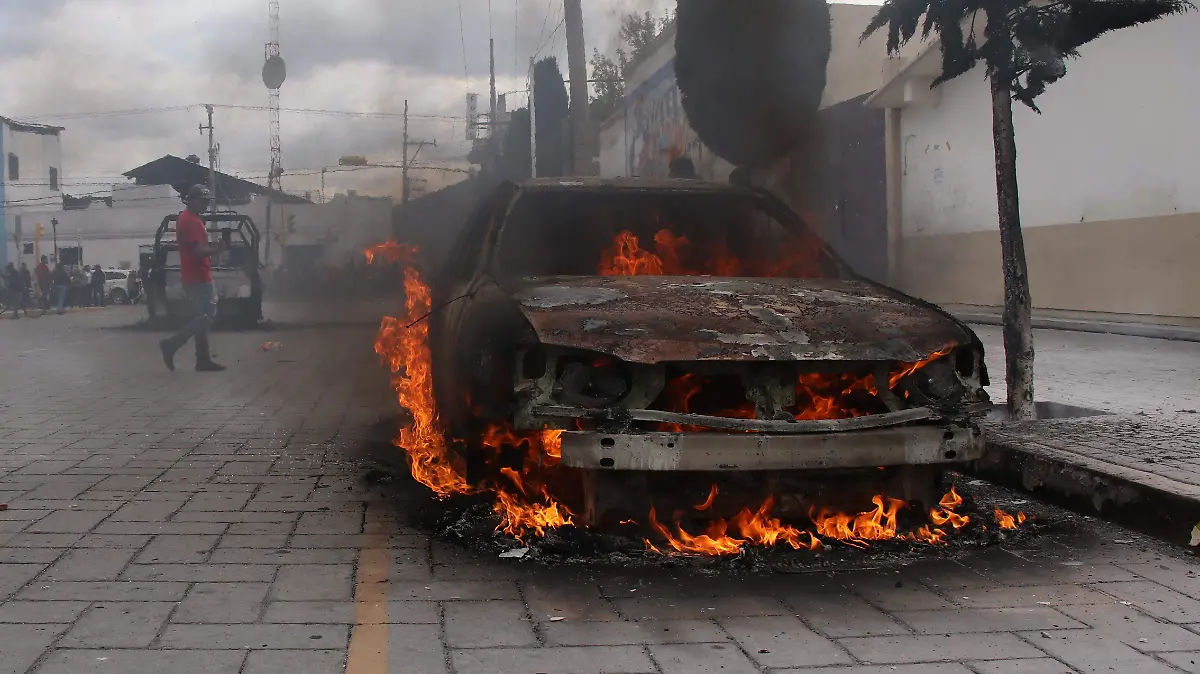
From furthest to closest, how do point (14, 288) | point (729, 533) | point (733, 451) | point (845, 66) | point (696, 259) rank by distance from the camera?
point (14, 288), point (845, 66), point (696, 259), point (729, 533), point (733, 451)

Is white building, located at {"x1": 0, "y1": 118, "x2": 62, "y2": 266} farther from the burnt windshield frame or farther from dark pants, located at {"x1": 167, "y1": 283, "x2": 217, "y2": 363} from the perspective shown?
the burnt windshield frame

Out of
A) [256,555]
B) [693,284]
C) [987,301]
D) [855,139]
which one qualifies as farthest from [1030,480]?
[855,139]

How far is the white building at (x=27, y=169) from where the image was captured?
1476 inches

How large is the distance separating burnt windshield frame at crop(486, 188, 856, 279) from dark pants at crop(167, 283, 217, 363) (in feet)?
22.5

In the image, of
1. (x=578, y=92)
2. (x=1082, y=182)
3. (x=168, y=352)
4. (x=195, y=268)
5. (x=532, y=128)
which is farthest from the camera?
(x=532, y=128)

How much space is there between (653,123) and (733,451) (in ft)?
93.9

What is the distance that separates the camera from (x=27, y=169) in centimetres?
3869

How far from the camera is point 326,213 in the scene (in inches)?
607

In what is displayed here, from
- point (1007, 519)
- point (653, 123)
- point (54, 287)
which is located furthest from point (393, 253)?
point (54, 287)

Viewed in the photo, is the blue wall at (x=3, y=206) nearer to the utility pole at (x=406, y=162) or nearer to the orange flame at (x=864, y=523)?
the utility pole at (x=406, y=162)

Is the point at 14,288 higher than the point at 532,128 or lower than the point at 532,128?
lower

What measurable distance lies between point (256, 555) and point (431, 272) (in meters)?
3.05

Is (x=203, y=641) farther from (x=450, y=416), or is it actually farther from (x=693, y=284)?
(x=693, y=284)

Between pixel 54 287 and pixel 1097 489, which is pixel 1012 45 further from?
pixel 54 287
